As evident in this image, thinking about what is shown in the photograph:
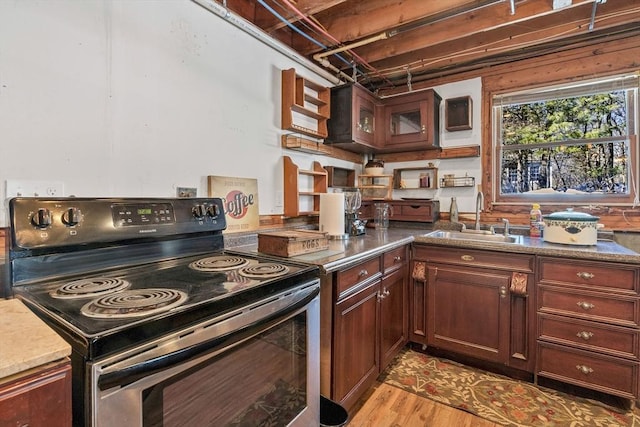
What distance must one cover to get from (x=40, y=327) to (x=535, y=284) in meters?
2.31

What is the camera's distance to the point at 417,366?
2.20 m

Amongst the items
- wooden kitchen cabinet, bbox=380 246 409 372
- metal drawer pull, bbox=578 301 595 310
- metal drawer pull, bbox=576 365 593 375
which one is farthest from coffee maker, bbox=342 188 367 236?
metal drawer pull, bbox=576 365 593 375

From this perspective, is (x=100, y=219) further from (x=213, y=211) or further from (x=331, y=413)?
(x=331, y=413)

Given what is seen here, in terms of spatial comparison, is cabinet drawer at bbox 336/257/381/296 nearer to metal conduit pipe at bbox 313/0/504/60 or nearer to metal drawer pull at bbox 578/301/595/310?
metal drawer pull at bbox 578/301/595/310

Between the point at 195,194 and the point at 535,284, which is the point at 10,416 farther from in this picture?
the point at 535,284

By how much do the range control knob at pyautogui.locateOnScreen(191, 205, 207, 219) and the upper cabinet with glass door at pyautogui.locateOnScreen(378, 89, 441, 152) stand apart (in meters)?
1.88

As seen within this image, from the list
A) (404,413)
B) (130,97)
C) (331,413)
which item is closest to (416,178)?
(404,413)

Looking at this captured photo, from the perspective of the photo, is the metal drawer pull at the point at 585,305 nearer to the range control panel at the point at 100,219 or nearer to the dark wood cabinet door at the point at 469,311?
the dark wood cabinet door at the point at 469,311

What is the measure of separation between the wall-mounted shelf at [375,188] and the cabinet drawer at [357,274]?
132 centimetres

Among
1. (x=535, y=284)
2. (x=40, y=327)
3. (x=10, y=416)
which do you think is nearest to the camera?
(x=10, y=416)

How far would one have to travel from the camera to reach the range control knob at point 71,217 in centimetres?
108

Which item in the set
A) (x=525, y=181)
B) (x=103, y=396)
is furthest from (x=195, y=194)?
(x=525, y=181)

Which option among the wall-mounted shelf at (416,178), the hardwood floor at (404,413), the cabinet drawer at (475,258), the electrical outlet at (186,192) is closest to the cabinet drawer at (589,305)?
the cabinet drawer at (475,258)

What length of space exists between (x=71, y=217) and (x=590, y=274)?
2.52 meters
